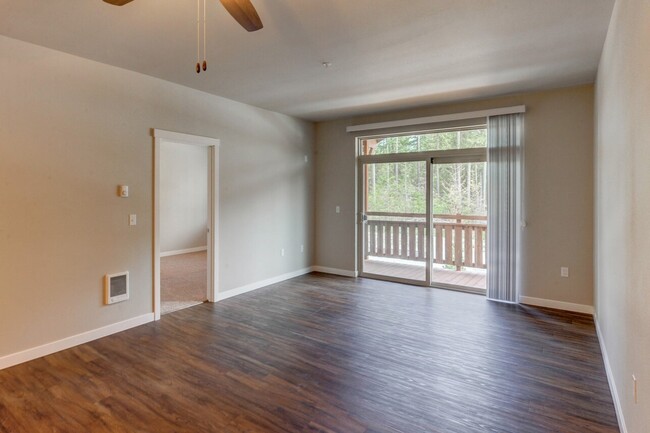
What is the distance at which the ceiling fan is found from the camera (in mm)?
1803

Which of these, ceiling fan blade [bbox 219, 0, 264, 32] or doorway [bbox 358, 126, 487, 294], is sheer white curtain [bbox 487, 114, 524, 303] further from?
ceiling fan blade [bbox 219, 0, 264, 32]

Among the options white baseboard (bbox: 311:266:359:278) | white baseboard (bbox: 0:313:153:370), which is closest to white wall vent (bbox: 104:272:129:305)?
white baseboard (bbox: 0:313:153:370)

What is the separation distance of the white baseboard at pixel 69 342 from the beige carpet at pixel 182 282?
1.49ft

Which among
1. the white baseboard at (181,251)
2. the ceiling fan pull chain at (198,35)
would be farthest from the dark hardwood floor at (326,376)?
the white baseboard at (181,251)

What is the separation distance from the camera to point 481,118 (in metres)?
4.72

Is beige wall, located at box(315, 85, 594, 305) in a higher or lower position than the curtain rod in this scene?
lower

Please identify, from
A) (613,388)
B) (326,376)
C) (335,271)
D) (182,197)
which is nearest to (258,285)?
(335,271)

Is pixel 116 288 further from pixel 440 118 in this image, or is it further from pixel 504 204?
pixel 504 204

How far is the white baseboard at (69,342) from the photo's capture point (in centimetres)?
287

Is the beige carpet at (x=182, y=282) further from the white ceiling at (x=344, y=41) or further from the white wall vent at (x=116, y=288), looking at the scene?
the white ceiling at (x=344, y=41)

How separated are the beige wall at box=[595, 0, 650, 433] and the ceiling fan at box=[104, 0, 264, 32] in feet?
6.14

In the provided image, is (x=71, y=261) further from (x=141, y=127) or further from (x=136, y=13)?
(x=136, y=13)

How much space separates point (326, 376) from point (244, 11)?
2.56 m

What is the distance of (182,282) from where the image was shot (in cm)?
561
